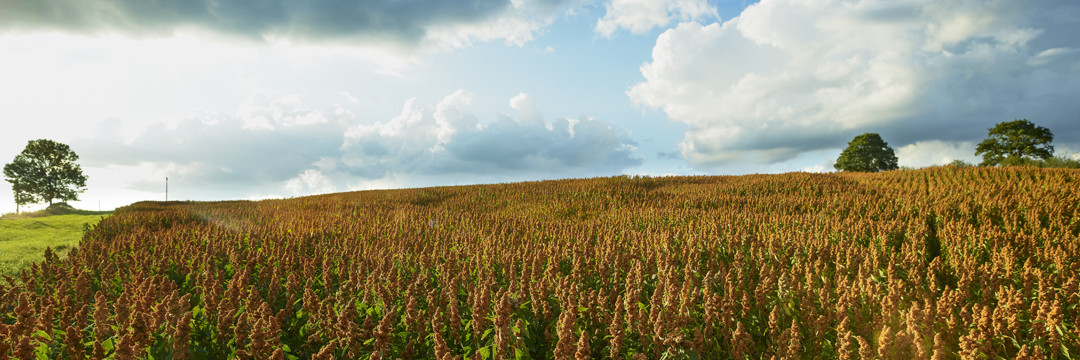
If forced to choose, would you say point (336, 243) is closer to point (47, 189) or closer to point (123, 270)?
point (123, 270)

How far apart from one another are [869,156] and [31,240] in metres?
49.8

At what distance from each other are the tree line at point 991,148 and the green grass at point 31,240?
47.3 m

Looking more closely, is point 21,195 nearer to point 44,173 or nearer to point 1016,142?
point 44,173

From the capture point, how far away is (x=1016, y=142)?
3788 centimetres

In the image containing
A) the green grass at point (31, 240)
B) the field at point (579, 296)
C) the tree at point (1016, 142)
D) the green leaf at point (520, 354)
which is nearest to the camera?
the green leaf at point (520, 354)

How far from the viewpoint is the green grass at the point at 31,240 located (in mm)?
11242

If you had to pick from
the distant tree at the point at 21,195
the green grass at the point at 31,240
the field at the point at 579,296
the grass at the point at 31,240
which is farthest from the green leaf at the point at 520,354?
the distant tree at the point at 21,195

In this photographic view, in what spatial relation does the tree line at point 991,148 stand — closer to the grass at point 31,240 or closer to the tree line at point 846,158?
the tree line at point 846,158

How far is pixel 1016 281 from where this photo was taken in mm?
4770

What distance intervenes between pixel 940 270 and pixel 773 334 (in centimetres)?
339

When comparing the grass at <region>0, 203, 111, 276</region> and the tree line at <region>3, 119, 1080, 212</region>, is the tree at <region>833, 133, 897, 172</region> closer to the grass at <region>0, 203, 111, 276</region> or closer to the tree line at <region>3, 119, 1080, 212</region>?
the tree line at <region>3, 119, 1080, 212</region>

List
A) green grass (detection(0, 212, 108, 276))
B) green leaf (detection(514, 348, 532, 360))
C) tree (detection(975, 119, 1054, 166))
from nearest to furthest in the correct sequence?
green leaf (detection(514, 348, 532, 360)), green grass (detection(0, 212, 108, 276)), tree (detection(975, 119, 1054, 166))

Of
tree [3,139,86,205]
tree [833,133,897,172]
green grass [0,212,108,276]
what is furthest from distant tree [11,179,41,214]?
tree [833,133,897,172]

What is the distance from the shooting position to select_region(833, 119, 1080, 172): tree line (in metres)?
37.0
